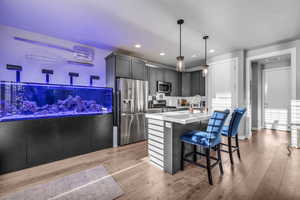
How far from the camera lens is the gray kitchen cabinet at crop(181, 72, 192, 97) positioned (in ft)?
19.7

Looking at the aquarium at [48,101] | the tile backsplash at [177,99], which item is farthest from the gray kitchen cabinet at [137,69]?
the tile backsplash at [177,99]

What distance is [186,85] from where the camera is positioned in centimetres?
602

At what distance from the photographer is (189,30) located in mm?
2848

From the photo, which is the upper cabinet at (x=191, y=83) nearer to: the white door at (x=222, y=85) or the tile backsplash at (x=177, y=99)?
the tile backsplash at (x=177, y=99)

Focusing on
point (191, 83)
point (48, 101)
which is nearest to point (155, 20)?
point (48, 101)

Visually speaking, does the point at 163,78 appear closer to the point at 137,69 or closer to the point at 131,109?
the point at 137,69

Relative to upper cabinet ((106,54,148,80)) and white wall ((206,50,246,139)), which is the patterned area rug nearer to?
upper cabinet ((106,54,148,80))

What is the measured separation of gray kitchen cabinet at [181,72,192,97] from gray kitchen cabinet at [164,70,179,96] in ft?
1.08

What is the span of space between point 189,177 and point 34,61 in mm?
3799

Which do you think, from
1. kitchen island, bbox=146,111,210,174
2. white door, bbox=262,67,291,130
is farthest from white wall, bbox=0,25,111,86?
white door, bbox=262,67,291,130

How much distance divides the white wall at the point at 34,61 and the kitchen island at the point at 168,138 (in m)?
2.38

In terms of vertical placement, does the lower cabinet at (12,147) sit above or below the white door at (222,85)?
below

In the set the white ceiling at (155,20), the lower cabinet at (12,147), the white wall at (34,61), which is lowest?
the lower cabinet at (12,147)

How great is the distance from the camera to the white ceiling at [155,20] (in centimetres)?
206
